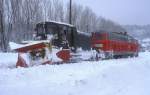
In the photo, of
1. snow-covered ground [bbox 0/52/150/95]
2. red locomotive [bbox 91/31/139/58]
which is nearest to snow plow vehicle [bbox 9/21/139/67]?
red locomotive [bbox 91/31/139/58]

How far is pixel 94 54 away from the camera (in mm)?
24250

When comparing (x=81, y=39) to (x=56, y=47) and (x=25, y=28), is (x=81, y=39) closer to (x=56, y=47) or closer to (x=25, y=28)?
(x=56, y=47)

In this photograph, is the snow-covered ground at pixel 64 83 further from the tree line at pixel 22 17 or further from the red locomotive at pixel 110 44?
the tree line at pixel 22 17

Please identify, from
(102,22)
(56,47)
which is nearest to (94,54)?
(56,47)

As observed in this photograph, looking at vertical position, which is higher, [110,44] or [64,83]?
[110,44]

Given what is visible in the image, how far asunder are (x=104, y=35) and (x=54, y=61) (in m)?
10.8

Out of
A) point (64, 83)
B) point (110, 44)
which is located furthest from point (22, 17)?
point (64, 83)

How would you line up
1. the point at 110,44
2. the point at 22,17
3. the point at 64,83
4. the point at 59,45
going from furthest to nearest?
1. the point at 22,17
2. the point at 110,44
3. the point at 59,45
4. the point at 64,83

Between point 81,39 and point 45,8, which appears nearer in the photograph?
point 81,39

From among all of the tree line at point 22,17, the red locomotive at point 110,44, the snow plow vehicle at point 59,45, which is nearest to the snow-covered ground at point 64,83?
the snow plow vehicle at point 59,45

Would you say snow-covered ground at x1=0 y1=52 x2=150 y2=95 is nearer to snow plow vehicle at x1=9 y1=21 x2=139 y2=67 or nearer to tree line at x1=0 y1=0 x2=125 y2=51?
snow plow vehicle at x1=9 y1=21 x2=139 y2=67

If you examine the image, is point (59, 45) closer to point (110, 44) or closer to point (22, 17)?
point (110, 44)

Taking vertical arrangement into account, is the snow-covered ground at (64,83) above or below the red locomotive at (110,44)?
below

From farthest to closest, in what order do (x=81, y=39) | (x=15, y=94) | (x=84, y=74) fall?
(x=81, y=39) → (x=84, y=74) → (x=15, y=94)
